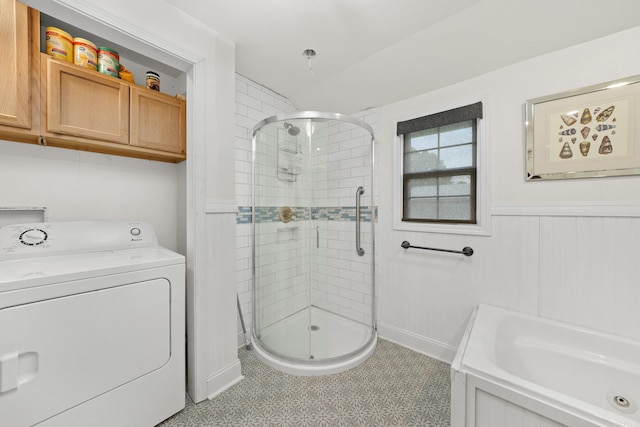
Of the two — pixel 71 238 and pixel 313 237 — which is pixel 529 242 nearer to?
pixel 313 237

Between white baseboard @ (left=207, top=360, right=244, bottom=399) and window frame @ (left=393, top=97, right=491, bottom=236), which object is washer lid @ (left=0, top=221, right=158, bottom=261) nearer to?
white baseboard @ (left=207, top=360, right=244, bottom=399)

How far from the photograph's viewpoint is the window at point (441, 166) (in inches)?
75.0

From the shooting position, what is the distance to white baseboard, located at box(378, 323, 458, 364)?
197 centimetres

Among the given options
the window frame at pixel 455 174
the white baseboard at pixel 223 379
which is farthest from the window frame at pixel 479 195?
the white baseboard at pixel 223 379

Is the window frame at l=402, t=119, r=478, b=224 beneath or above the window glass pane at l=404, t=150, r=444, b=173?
beneath

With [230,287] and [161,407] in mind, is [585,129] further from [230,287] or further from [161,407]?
[161,407]

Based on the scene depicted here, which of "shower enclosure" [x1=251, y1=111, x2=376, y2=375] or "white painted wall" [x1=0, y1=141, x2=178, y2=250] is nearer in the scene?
"white painted wall" [x1=0, y1=141, x2=178, y2=250]

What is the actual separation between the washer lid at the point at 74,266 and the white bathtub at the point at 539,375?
5.37 ft

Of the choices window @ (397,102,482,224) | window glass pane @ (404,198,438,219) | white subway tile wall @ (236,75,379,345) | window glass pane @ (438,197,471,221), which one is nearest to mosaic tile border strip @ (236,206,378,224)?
white subway tile wall @ (236,75,379,345)

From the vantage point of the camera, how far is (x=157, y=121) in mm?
1638

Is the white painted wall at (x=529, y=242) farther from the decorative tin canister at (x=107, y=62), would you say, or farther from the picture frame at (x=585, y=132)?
the decorative tin canister at (x=107, y=62)

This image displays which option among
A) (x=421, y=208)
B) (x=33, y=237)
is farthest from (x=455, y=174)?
(x=33, y=237)

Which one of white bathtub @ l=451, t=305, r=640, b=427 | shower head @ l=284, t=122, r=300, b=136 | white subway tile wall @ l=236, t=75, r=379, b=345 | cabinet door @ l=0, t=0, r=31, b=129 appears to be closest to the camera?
white bathtub @ l=451, t=305, r=640, b=427

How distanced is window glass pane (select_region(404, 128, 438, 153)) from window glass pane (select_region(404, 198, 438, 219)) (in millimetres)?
462
